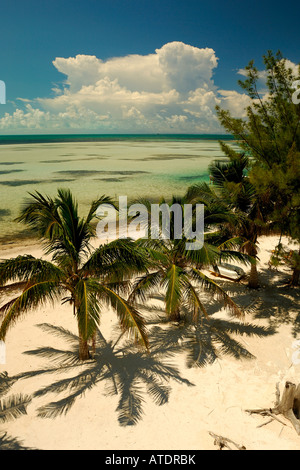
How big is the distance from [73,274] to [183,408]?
368cm

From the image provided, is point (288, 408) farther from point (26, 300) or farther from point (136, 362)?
point (26, 300)

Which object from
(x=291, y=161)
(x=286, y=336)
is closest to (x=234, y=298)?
(x=286, y=336)

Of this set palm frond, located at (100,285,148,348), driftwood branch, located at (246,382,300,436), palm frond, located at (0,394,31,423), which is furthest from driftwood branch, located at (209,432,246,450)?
palm frond, located at (0,394,31,423)

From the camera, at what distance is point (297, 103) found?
328 inches

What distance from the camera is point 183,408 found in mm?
5484

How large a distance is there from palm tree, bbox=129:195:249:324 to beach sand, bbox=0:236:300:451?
1.41 meters

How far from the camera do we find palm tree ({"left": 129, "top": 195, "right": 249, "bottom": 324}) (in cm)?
634

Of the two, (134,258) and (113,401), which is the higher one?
(134,258)

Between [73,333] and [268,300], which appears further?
[268,300]

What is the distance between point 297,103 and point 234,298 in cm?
670

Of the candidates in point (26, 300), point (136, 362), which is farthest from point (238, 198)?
point (26, 300)
